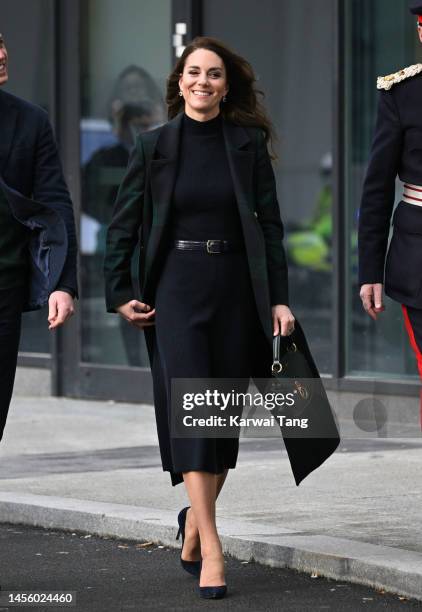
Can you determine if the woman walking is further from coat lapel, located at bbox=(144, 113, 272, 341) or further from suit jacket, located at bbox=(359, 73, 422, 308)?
suit jacket, located at bbox=(359, 73, 422, 308)

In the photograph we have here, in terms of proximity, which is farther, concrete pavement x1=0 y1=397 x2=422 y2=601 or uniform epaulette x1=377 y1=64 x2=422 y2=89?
concrete pavement x1=0 y1=397 x2=422 y2=601

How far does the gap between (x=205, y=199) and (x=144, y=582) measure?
1462 millimetres

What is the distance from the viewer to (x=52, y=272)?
5547 millimetres

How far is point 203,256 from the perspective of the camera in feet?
19.4

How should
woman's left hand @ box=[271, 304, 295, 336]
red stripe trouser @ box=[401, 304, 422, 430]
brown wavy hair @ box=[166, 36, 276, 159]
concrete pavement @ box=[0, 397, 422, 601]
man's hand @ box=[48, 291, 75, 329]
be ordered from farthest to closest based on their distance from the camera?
concrete pavement @ box=[0, 397, 422, 601] < brown wavy hair @ box=[166, 36, 276, 159] < woman's left hand @ box=[271, 304, 295, 336] < red stripe trouser @ box=[401, 304, 422, 430] < man's hand @ box=[48, 291, 75, 329]

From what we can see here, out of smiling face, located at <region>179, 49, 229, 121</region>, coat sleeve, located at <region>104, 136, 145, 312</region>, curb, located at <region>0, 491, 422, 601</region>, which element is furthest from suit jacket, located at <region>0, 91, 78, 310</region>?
curb, located at <region>0, 491, 422, 601</region>

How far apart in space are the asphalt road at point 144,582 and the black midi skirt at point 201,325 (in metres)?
0.46

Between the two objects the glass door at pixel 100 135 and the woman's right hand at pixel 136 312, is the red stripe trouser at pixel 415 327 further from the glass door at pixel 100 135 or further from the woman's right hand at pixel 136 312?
the glass door at pixel 100 135

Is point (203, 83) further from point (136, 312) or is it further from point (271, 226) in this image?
point (136, 312)

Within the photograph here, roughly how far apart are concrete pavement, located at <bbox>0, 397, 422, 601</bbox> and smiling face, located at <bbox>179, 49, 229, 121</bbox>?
1696 mm

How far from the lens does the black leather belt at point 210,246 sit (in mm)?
5902

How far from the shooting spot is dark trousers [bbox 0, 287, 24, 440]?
18.2ft

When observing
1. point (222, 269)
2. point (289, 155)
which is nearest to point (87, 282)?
point (289, 155)

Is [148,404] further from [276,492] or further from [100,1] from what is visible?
[276,492]
